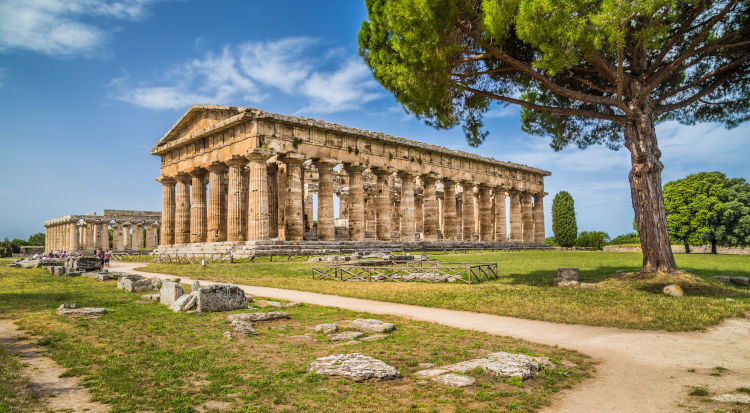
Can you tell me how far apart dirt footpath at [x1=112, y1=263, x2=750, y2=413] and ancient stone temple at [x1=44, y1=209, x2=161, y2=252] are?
55404 millimetres

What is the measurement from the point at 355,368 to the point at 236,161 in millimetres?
26879

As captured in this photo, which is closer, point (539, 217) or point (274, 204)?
point (274, 204)

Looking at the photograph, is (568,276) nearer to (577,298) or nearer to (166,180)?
(577,298)

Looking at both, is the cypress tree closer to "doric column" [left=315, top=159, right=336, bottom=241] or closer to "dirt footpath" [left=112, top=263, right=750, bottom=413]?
"doric column" [left=315, top=159, right=336, bottom=241]

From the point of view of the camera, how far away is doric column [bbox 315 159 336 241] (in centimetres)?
3231

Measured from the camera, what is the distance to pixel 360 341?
24.8 feet

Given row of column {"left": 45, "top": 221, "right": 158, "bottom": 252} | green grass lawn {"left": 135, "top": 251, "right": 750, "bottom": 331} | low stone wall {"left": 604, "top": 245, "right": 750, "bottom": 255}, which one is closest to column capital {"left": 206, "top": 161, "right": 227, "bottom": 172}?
green grass lawn {"left": 135, "top": 251, "right": 750, "bottom": 331}

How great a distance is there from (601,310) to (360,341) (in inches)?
242

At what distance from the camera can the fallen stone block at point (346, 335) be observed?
25.5 ft

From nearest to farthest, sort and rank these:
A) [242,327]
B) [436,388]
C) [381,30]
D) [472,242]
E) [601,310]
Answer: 1. [436,388]
2. [242,327]
3. [601,310]
4. [381,30]
5. [472,242]

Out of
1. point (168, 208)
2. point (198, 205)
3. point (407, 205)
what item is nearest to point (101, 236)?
point (168, 208)

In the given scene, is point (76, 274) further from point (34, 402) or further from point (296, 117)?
point (34, 402)

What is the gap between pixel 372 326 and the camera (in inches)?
333

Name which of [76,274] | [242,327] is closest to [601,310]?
[242,327]
